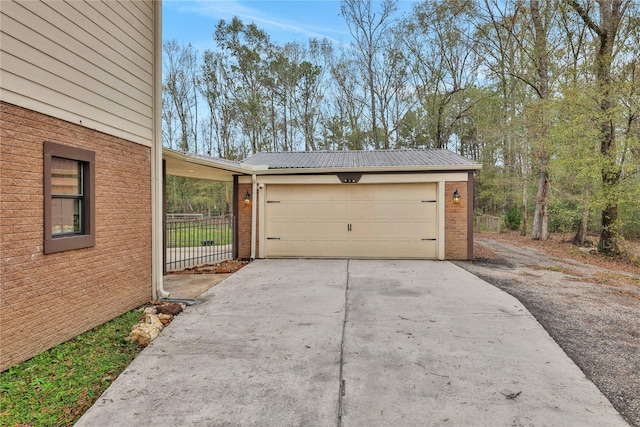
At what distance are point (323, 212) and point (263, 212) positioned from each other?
1.67 metres

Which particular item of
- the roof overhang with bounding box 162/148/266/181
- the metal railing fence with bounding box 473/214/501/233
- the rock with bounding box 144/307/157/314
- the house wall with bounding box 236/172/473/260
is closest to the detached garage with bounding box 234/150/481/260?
the house wall with bounding box 236/172/473/260

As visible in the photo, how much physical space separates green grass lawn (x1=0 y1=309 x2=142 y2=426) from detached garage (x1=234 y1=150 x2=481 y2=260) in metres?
5.35

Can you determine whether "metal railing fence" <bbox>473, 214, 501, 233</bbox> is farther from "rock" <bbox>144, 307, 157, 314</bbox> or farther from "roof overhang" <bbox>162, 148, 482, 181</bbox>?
"rock" <bbox>144, 307, 157, 314</bbox>

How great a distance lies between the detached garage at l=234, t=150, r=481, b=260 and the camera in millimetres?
8359

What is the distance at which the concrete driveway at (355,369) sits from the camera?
7.64 feet

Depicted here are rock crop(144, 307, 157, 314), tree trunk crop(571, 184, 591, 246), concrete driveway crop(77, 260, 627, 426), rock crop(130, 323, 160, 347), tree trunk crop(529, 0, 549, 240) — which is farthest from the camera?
tree trunk crop(529, 0, 549, 240)

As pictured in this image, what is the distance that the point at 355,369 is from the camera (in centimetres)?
295

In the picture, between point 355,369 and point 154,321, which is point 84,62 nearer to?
point 154,321

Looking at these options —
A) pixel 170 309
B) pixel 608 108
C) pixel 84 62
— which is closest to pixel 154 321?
pixel 170 309

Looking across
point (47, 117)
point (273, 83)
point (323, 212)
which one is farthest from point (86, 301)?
point (273, 83)

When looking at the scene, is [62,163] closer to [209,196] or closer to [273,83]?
[273,83]

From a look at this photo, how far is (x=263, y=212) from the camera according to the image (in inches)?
350

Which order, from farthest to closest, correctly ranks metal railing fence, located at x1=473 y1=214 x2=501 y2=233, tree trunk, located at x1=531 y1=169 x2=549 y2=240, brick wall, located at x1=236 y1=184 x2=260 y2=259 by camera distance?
metal railing fence, located at x1=473 y1=214 x2=501 y2=233
tree trunk, located at x1=531 y1=169 x2=549 y2=240
brick wall, located at x1=236 y1=184 x2=260 y2=259

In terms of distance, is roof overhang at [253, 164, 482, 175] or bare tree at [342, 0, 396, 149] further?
bare tree at [342, 0, 396, 149]
